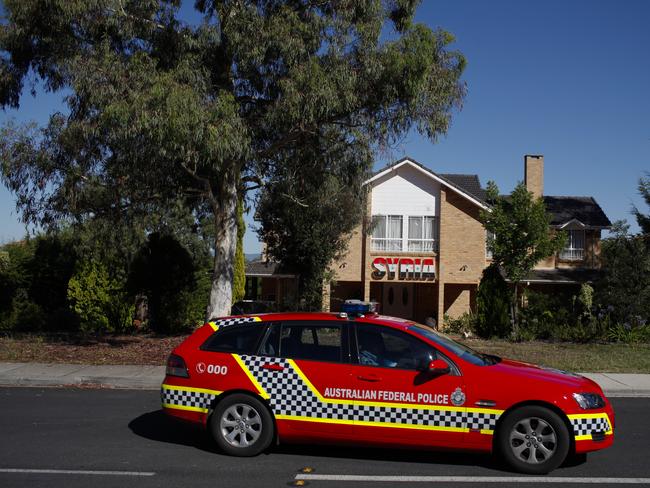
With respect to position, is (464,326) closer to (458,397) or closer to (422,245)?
(422,245)

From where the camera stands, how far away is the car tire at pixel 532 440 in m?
6.72

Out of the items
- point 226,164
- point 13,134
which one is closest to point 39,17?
point 13,134

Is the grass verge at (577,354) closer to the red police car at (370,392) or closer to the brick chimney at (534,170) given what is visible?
the red police car at (370,392)

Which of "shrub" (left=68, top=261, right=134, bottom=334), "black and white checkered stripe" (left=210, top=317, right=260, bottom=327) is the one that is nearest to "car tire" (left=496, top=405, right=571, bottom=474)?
"black and white checkered stripe" (left=210, top=317, right=260, bottom=327)

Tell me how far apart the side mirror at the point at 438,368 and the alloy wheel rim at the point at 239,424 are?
182 centimetres

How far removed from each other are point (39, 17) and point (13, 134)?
2581mm

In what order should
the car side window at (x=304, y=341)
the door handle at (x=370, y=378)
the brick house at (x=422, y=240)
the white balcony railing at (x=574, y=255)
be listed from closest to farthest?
the door handle at (x=370, y=378)
the car side window at (x=304, y=341)
the brick house at (x=422, y=240)
the white balcony railing at (x=574, y=255)

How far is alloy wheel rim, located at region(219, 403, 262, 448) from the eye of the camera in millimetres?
7250

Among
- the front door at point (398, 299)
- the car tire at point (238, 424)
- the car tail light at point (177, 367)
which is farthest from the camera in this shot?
the front door at point (398, 299)

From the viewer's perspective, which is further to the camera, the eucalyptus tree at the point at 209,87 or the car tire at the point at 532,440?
the eucalyptus tree at the point at 209,87

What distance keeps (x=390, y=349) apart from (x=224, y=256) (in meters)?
9.33

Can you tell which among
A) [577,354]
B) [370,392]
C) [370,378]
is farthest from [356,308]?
[577,354]

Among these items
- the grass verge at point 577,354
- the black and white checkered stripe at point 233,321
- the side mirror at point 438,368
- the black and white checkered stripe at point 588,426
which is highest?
the black and white checkered stripe at point 233,321

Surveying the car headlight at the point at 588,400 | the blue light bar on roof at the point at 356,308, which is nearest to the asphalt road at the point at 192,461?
the car headlight at the point at 588,400
